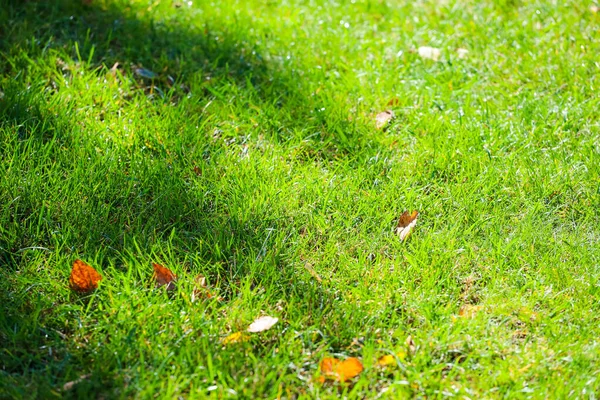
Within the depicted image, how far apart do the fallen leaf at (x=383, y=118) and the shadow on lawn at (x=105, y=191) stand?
271 millimetres

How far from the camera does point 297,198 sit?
2.81 m

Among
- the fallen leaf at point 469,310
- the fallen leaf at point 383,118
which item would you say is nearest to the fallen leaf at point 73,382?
the fallen leaf at point 469,310

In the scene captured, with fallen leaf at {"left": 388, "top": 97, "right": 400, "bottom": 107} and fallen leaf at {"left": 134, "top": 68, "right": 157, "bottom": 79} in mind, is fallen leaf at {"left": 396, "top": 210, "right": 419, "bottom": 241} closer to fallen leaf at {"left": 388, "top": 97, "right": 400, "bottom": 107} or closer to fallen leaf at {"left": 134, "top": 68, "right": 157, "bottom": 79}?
fallen leaf at {"left": 388, "top": 97, "right": 400, "bottom": 107}

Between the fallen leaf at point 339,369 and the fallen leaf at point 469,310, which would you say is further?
the fallen leaf at point 469,310

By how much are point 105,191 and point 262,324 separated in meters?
0.93

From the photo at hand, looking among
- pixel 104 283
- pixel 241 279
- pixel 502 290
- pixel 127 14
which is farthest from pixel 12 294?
pixel 127 14

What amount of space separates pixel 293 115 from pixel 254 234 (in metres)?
0.91

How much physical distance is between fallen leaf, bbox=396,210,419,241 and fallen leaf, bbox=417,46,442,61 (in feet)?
4.61

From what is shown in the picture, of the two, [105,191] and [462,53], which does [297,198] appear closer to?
[105,191]

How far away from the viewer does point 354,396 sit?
2.04 metres

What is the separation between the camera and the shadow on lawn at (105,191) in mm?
2221

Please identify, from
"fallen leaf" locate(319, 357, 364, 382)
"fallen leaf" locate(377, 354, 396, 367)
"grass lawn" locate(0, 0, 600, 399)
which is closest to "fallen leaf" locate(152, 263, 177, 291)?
"grass lawn" locate(0, 0, 600, 399)

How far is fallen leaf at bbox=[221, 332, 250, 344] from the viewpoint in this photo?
220 centimetres

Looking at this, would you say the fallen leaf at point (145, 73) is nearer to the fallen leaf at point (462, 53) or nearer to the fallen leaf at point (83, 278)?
the fallen leaf at point (83, 278)
